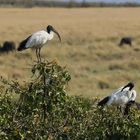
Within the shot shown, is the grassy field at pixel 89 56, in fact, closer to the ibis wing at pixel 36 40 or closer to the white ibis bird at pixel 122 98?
the ibis wing at pixel 36 40

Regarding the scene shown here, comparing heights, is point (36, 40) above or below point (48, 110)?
below

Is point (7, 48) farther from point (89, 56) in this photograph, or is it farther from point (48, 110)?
point (48, 110)

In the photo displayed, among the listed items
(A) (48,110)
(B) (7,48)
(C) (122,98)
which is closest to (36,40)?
(C) (122,98)

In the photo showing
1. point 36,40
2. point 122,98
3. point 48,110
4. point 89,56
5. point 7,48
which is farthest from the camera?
point 7,48

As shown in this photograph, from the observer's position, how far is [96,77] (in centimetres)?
2770

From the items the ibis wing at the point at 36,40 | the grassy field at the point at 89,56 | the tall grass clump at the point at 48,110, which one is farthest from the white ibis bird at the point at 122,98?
the tall grass clump at the point at 48,110

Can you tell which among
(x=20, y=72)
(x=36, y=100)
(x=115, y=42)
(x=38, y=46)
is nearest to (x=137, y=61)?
(x=20, y=72)

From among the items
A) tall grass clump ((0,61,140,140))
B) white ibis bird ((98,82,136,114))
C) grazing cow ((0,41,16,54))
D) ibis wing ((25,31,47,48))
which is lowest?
grazing cow ((0,41,16,54))

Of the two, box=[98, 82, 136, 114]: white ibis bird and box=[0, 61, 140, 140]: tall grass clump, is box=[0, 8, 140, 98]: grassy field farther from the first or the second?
box=[0, 61, 140, 140]: tall grass clump

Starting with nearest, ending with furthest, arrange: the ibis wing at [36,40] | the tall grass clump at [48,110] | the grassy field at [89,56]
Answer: the tall grass clump at [48,110], the ibis wing at [36,40], the grassy field at [89,56]

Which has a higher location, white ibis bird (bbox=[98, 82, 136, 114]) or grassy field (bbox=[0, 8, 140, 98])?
white ibis bird (bbox=[98, 82, 136, 114])

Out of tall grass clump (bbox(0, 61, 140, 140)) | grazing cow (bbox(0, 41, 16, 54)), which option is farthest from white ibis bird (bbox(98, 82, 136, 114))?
grazing cow (bbox(0, 41, 16, 54))

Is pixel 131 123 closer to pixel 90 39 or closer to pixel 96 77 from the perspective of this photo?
pixel 96 77

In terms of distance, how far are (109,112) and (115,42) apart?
33921mm
